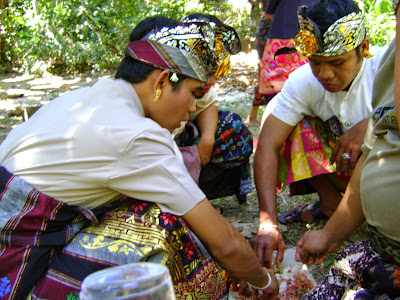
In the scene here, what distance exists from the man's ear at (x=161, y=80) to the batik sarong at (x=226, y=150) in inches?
37.4

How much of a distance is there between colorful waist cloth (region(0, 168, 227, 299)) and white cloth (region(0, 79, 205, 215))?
0.07 m

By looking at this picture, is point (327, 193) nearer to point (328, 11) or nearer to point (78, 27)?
point (328, 11)

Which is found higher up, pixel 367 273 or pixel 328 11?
pixel 328 11

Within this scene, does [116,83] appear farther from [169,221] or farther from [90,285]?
[90,285]

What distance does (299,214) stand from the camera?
2973 millimetres

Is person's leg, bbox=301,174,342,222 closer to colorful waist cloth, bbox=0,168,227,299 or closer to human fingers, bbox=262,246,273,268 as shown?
human fingers, bbox=262,246,273,268

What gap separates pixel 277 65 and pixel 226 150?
126 cm

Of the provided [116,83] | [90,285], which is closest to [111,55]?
[116,83]

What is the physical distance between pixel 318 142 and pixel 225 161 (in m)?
0.65

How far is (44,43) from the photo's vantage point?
9234 mm

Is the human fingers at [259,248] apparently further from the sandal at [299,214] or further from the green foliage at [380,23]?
the green foliage at [380,23]

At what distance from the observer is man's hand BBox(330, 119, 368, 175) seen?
2359 millimetres

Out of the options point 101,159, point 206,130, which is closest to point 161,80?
point 101,159

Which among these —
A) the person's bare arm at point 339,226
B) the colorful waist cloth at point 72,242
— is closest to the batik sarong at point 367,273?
the person's bare arm at point 339,226
